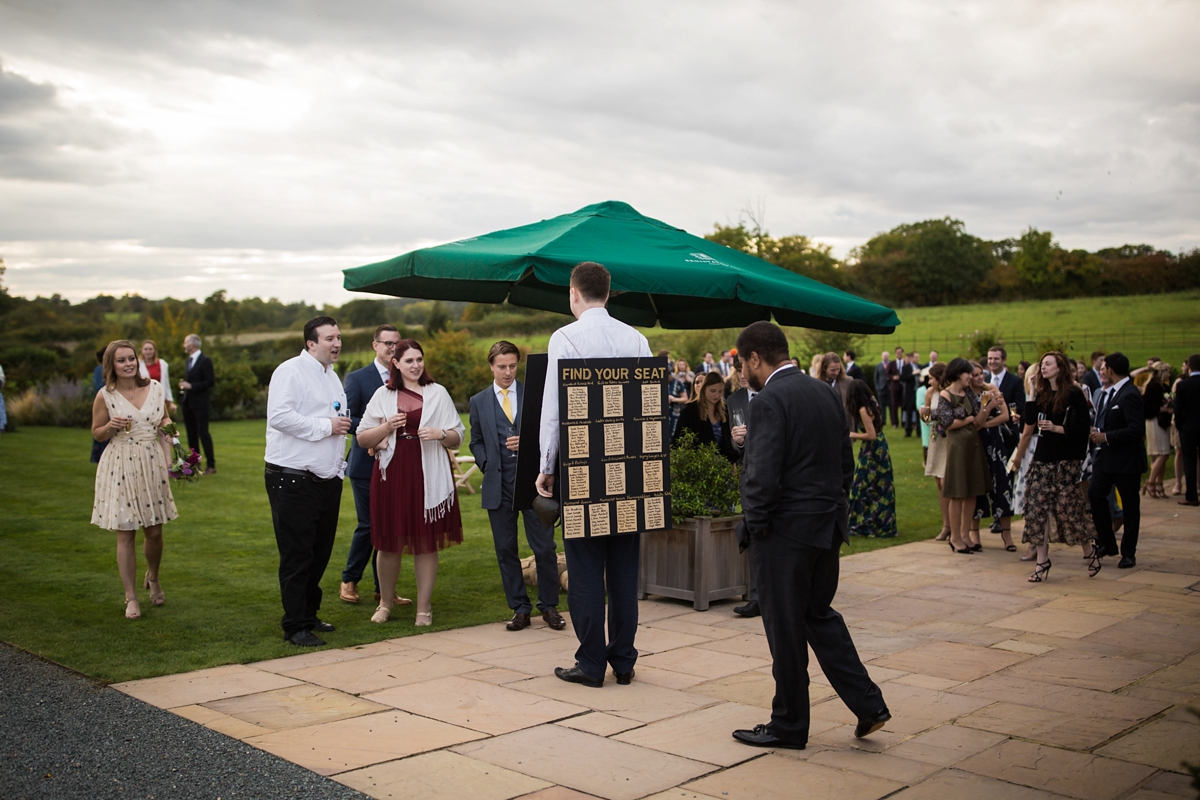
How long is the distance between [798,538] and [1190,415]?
10632 mm

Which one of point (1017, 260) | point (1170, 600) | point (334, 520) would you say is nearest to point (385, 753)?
point (334, 520)

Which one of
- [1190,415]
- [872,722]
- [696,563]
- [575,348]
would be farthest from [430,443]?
[1190,415]

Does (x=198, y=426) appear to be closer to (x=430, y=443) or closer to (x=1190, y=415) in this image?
(x=430, y=443)

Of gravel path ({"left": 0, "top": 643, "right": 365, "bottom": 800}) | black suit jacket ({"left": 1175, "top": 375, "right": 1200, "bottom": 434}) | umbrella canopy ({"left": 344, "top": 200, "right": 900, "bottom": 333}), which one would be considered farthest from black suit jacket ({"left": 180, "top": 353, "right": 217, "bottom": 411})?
black suit jacket ({"left": 1175, "top": 375, "right": 1200, "bottom": 434})

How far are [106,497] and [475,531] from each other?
4.59 m

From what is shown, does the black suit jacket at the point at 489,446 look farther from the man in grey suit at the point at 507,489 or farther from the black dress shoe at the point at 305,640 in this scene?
the black dress shoe at the point at 305,640

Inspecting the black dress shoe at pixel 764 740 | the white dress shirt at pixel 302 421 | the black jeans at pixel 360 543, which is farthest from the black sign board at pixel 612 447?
the black jeans at pixel 360 543

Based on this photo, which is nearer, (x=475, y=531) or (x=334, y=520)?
(x=334, y=520)

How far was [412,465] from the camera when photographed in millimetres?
6270

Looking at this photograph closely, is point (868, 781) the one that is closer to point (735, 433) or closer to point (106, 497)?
point (735, 433)

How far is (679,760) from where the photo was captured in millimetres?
3865

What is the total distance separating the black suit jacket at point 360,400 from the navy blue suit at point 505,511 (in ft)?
3.20

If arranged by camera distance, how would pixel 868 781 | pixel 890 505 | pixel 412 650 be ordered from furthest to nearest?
pixel 890 505, pixel 412 650, pixel 868 781

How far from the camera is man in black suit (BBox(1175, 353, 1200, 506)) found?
39.1ft
